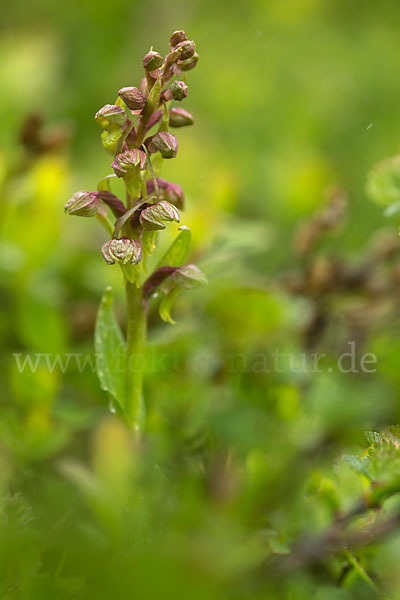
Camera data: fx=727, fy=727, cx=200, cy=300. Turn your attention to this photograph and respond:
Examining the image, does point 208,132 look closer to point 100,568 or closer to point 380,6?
point 380,6

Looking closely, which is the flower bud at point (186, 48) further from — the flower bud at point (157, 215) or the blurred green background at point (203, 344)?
the blurred green background at point (203, 344)

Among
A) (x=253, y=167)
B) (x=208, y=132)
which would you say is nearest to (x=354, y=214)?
(x=253, y=167)

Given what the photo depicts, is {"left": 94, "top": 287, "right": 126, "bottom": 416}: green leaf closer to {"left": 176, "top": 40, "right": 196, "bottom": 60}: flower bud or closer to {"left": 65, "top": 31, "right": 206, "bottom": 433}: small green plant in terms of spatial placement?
{"left": 65, "top": 31, "right": 206, "bottom": 433}: small green plant

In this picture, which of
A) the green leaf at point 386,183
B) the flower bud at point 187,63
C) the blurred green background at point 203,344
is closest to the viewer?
the blurred green background at point 203,344

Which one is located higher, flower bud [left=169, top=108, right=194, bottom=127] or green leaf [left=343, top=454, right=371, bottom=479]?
flower bud [left=169, top=108, right=194, bottom=127]

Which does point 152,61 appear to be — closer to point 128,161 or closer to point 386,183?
point 128,161

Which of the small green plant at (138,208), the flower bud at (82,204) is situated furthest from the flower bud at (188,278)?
the flower bud at (82,204)

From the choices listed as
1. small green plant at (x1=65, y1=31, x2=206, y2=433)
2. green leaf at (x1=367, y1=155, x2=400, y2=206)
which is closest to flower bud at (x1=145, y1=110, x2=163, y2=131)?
small green plant at (x1=65, y1=31, x2=206, y2=433)
